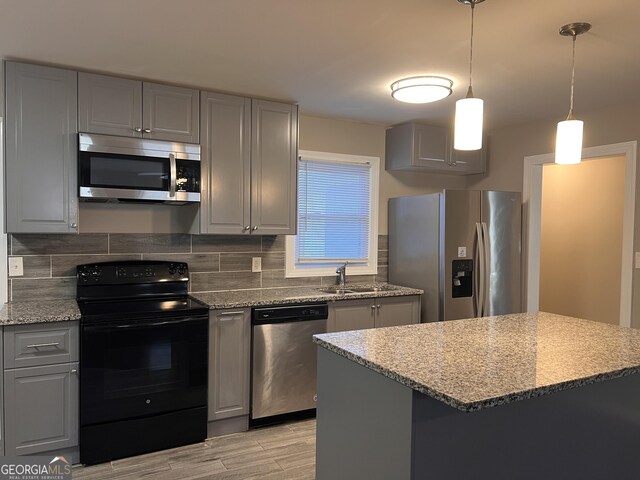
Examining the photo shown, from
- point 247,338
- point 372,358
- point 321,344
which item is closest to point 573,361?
point 372,358

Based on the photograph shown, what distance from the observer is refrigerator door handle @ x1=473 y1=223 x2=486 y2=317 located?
3949 mm

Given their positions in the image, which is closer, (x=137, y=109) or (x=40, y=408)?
(x=40, y=408)

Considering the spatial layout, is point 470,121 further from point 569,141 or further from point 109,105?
point 109,105

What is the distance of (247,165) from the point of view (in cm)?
350

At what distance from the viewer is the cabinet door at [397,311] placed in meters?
3.80

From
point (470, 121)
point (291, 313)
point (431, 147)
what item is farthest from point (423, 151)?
point (470, 121)

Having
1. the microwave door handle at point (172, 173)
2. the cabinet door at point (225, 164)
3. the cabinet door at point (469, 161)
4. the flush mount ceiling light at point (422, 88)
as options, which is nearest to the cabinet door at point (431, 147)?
the cabinet door at point (469, 161)

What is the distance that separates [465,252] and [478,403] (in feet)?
8.86

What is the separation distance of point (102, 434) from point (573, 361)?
2505 mm

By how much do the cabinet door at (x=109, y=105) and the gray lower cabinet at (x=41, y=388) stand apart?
1.20m

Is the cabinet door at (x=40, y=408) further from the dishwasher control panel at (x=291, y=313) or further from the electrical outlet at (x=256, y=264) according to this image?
the electrical outlet at (x=256, y=264)

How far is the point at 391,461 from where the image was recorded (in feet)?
5.46

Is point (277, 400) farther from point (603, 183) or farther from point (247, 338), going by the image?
point (603, 183)

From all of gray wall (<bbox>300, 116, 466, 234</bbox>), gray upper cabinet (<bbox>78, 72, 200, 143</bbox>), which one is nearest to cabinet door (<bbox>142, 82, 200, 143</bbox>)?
gray upper cabinet (<bbox>78, 72, 200, 143</bbox>)
